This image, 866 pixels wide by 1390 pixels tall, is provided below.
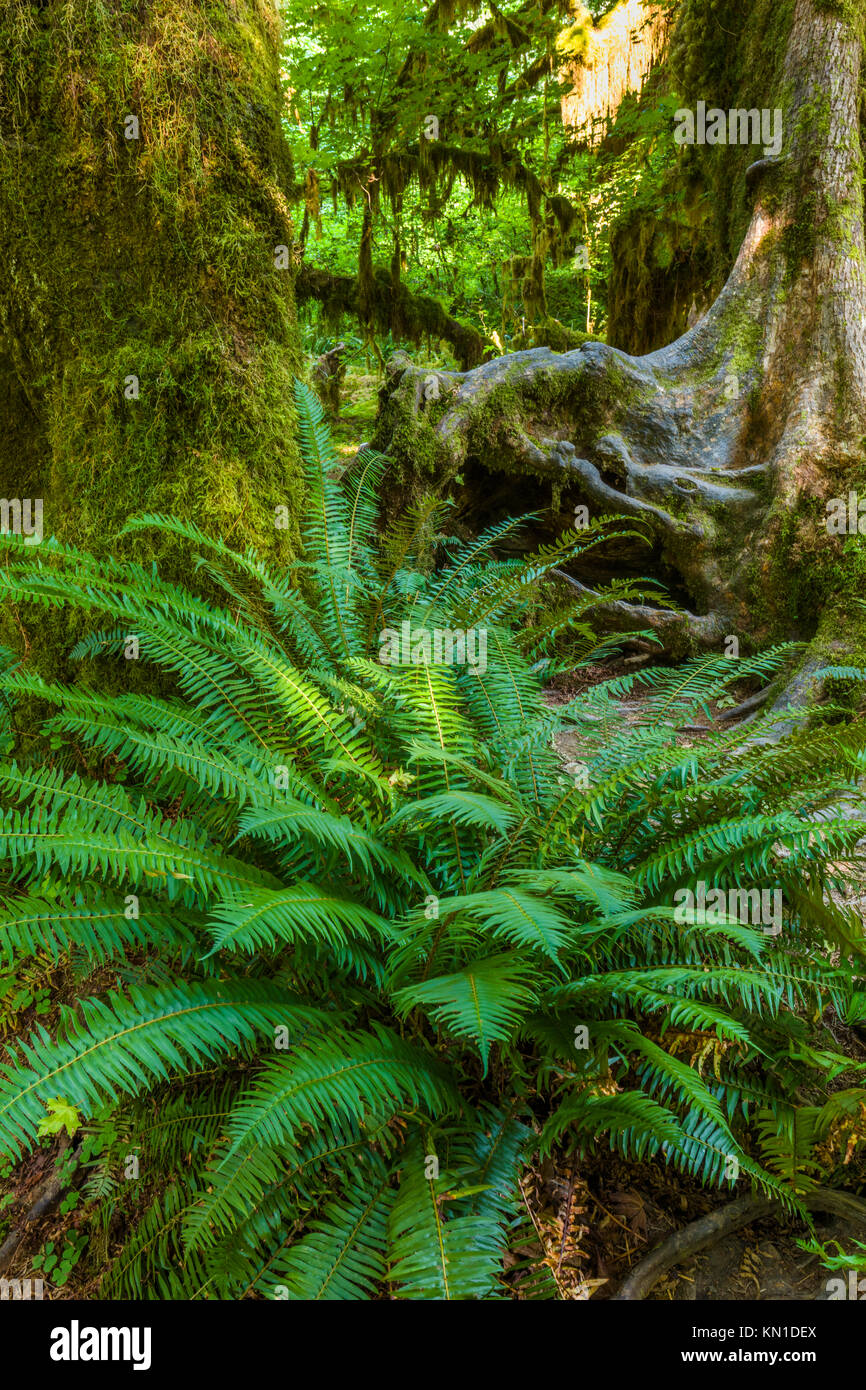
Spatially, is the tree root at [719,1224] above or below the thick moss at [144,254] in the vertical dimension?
below

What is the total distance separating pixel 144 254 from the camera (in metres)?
2.72

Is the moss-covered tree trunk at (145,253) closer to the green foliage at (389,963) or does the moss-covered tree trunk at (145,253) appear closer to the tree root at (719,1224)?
the green foliage at (389,963)

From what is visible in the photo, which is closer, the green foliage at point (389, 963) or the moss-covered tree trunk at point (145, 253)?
the green foliage at point (389, 963)

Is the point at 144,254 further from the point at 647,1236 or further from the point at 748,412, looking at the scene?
the point at 748,412

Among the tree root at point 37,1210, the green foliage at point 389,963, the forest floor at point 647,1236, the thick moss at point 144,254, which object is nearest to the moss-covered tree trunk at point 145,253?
the thick moss at point 144,254

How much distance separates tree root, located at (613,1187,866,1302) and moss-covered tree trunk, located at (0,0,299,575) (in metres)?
2.40

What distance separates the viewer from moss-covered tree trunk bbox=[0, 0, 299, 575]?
2621 mm

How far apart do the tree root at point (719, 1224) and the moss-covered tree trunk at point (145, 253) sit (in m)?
2.40

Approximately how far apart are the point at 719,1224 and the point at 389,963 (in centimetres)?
90

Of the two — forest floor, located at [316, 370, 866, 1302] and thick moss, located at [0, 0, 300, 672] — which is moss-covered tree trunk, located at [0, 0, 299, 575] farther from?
forest floor, located at [316, 370, 866, 1302]

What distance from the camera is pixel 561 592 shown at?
4.39m

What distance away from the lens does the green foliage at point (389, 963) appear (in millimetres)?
1420

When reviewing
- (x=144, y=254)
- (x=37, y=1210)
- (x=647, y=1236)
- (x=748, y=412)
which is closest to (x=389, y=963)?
(x=647, y=1236)
